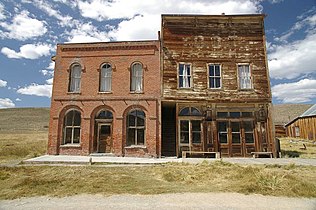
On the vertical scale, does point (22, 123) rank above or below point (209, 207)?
above

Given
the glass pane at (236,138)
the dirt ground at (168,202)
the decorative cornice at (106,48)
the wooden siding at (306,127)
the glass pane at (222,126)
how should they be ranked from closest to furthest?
the dirt ground at (168,202) → the glass pane at (236,138) → the glass pane at (222,126) → the decorative cornice at (106,48) → the wooden siding at (306,127)

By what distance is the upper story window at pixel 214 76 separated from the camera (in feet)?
53.3

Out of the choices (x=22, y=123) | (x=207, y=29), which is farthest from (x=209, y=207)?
(x=22, y=123)

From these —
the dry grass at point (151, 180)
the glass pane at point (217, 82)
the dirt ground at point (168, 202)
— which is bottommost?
the dirt ground at point (168, 202)

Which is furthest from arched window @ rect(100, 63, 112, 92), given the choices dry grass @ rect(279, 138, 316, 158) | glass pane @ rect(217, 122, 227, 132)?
dry grass @ rect(279, 138, 316, 158)

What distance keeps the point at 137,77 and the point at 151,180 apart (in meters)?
8.99

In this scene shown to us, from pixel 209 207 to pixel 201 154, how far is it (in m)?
9.68

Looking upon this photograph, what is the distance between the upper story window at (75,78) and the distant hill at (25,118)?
170 feet

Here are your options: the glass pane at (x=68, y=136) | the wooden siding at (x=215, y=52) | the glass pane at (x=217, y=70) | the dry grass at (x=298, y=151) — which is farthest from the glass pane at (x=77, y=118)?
the dry grass at (x=298, y=151)

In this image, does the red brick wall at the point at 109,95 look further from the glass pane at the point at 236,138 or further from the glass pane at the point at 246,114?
the glass pane at the point at 246,114

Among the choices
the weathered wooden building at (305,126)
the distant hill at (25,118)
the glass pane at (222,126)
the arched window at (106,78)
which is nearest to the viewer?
the glass pane at (222,126)

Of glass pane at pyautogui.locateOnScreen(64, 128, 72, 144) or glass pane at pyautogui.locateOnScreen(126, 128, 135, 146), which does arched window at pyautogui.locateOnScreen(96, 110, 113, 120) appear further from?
glass pane at pyautogui.locateOnScreen(64, 128, 72, 144)

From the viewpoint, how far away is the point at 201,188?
785cm

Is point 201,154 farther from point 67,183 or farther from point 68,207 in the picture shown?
point 68,207
